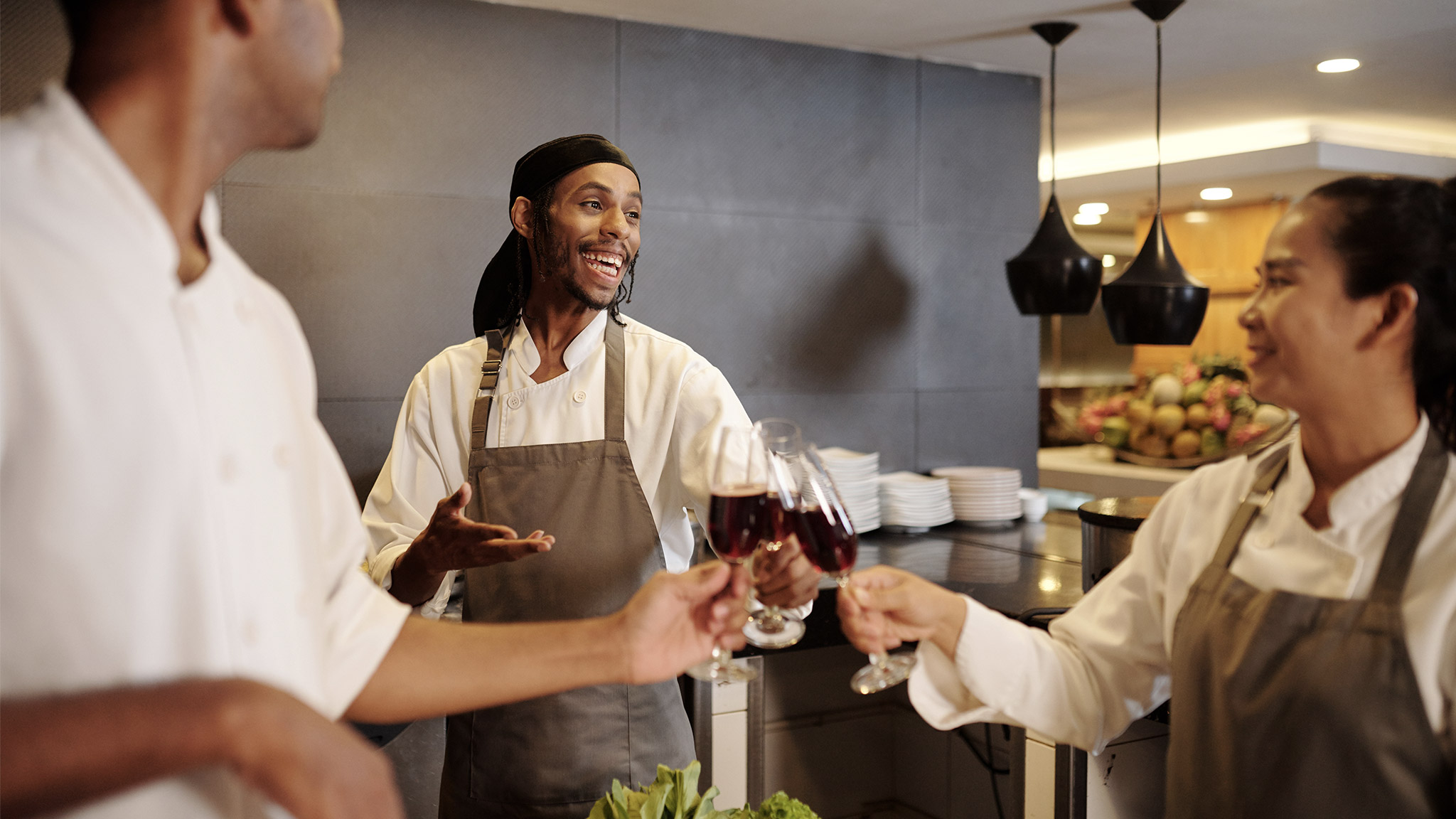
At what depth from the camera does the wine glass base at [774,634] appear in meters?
1.47

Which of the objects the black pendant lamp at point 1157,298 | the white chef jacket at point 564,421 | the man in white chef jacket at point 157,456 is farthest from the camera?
the black pendant lamp at point 1157,298

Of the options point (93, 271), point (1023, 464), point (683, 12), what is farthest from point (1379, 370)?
point (1023, 464)

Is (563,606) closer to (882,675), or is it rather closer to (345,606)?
(882,675)

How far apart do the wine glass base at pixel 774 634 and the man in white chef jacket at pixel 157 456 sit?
0.61 metres

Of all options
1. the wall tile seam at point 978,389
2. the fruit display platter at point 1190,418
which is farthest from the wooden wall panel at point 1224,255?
the wall tile seam at point 978,389

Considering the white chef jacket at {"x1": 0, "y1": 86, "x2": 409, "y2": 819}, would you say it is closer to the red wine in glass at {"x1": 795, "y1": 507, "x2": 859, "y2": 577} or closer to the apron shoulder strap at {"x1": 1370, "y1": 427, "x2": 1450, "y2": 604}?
the red wine in glass at {"x1": 795, "y1": 507, "x2": 859, "y2": 577}

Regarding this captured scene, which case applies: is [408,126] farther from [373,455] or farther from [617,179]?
[617,179]

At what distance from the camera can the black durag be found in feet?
7.13

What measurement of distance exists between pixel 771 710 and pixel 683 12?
2198mm

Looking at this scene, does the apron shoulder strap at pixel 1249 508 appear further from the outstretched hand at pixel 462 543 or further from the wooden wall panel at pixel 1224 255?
the wooden wall panel at pixel 1224 255

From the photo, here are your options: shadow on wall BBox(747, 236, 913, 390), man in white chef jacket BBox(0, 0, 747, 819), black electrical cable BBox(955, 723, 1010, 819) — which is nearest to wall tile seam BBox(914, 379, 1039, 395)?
shadow on wall BBox(747, 236, 913, 390)

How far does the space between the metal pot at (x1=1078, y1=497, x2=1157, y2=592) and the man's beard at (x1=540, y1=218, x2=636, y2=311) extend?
112cm

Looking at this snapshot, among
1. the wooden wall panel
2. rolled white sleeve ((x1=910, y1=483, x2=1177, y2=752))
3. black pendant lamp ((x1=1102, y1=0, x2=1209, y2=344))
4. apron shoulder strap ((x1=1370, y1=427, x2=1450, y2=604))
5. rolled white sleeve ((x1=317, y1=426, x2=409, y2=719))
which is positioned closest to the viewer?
rolled white sleeve ((x1=317, y1=426, x2=409, y2=719))

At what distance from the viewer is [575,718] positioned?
6.42 ft
